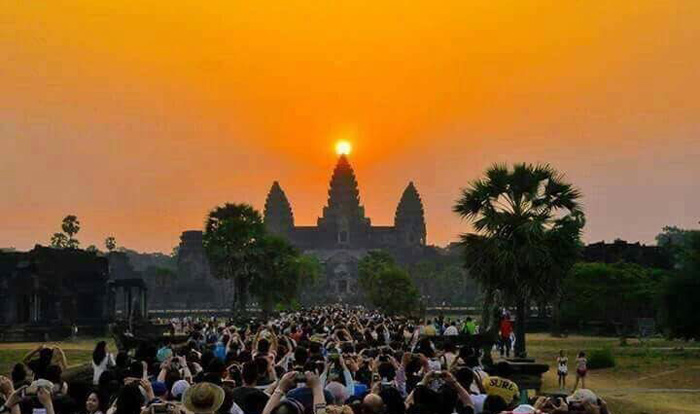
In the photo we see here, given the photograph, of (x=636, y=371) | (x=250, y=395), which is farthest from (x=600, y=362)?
(x=250, y=395)

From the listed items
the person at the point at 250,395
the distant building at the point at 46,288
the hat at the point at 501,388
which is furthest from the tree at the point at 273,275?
the person at the point at 250,395

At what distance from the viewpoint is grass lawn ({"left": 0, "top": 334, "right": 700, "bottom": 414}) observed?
27453mm

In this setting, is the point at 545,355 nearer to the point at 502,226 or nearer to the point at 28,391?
the point at 502,226

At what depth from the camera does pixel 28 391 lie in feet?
33.8

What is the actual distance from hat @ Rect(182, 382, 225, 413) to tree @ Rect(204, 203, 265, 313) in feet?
249

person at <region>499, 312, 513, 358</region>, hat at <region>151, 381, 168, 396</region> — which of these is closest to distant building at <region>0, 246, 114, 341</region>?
person at <region>499, 312, 513, 358</region>

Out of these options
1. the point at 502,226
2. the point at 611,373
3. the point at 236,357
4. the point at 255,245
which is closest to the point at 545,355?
the point at 611,373

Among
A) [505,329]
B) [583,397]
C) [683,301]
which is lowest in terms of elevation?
[583,397]

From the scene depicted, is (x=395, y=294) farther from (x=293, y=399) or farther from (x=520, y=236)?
(x=293, y=399)

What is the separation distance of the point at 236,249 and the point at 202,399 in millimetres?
77938

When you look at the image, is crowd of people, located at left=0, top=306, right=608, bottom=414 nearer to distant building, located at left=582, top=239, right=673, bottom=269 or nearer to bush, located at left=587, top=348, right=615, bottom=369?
bush, located at left=587, top=348, right=615, bottom=369

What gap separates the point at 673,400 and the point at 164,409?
70.9ft

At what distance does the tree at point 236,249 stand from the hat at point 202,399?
249 feet

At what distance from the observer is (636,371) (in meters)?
37.8
